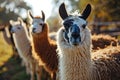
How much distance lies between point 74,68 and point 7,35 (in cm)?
1588

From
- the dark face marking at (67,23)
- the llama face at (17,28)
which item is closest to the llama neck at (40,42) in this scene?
the llama face at (17,28)

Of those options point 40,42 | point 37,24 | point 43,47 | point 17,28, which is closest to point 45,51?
point 43,47

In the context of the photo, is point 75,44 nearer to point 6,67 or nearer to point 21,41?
point 21,41

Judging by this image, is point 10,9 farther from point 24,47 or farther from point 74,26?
point 74,26

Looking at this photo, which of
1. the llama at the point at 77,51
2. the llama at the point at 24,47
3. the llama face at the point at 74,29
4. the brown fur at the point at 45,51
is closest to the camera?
the llama face at the point at 74,29

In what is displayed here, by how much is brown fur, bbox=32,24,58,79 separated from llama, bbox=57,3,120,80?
3.35m

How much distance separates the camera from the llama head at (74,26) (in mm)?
5938

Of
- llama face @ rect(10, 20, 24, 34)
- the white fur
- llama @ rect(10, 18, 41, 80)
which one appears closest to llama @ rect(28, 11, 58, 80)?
llama @ rect(10, 18, 41, 80)

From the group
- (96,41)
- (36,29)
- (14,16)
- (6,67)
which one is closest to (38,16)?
(36,29)

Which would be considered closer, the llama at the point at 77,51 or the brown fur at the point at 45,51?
the llama at the point at 77,51

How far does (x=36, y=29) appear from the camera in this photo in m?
10.8

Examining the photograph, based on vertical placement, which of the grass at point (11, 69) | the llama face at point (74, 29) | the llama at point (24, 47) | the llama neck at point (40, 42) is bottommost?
the grass at point (11, 69)

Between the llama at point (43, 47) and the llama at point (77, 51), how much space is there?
11.0 ft

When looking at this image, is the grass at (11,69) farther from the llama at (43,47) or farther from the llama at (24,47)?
the llama at (43,47)
